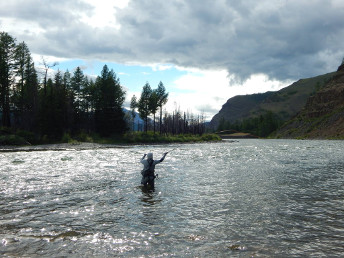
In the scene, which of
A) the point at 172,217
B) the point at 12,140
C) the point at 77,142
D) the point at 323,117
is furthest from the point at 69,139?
the point at 323,117

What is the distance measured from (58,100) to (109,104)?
16152 millimetres

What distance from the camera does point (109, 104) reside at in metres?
75.8

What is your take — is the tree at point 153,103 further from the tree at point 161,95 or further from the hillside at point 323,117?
the hillside at point 323,117

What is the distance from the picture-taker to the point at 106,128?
72.6 m

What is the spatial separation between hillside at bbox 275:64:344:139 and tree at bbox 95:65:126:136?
70.5m

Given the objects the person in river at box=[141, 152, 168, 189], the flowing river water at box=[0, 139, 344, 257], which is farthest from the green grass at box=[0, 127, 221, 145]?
the person in river at box=[141, 152, 168, 189]

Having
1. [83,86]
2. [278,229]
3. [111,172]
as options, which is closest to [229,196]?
[278,229]

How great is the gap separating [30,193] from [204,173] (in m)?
11.2

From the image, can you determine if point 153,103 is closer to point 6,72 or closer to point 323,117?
point 6,72

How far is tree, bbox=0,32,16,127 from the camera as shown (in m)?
57.4

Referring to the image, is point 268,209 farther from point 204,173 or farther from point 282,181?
point 204,173

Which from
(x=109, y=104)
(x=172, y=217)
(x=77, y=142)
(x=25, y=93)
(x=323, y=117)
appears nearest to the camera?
(x=172, y=217)

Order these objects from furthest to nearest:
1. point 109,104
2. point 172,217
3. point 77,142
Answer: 1. point 109,104
2. point 77,142
3. point 172,217

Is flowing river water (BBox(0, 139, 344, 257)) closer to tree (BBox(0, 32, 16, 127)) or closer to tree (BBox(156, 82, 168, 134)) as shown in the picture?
tree (BBox(0, 32, 16, 127))
